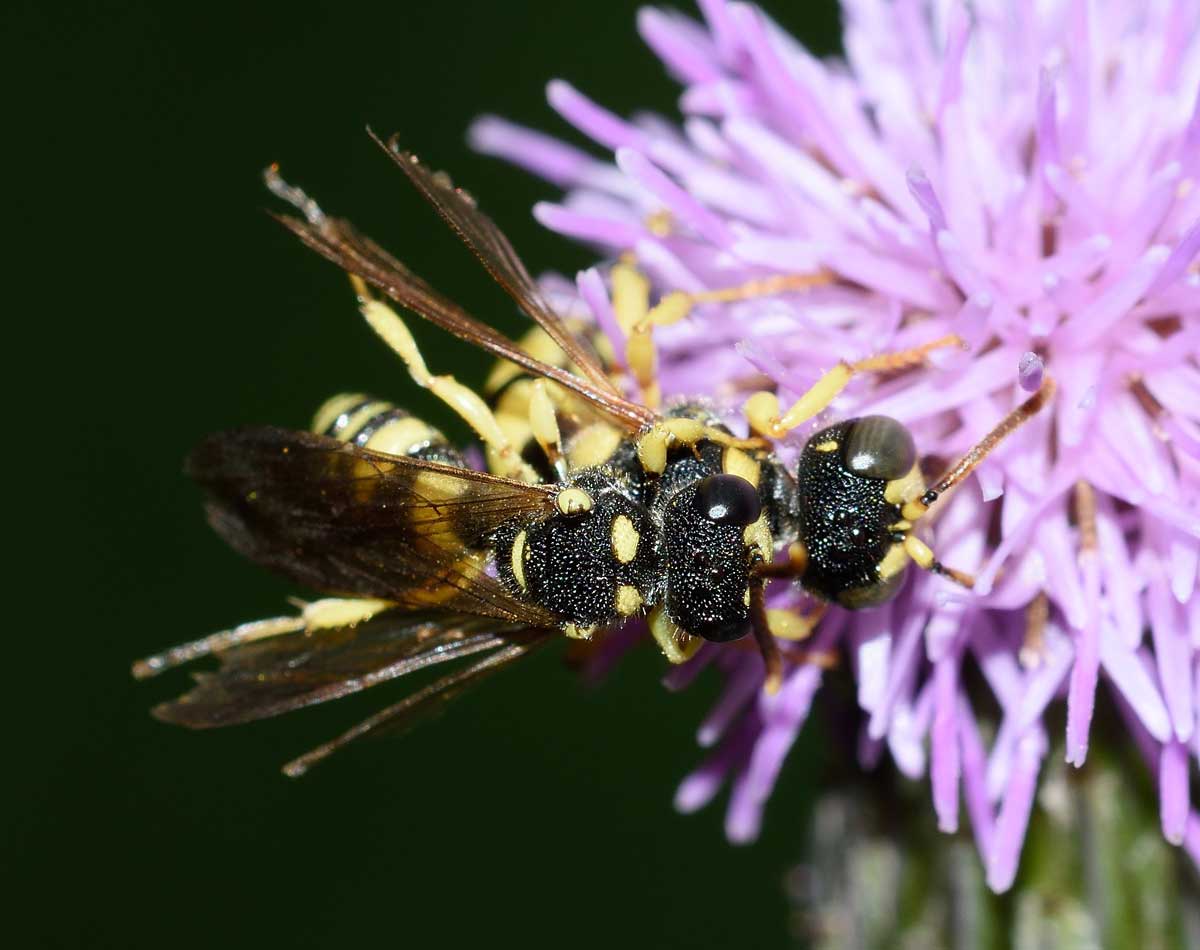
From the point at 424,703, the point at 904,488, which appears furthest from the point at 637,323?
the point at 424,703

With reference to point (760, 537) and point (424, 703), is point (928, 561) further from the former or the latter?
point (424, 703)

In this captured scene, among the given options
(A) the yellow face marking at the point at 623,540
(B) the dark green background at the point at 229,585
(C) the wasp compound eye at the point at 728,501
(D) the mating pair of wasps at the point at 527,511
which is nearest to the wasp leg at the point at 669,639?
(D) the mating pair of wasps at the point at 527,511

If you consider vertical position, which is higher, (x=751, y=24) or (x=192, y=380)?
(x=751, y=24)

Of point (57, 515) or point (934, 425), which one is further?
point (57, 515)

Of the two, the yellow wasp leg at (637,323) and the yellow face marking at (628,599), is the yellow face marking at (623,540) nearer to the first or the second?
the yellow face marking at (628,599)

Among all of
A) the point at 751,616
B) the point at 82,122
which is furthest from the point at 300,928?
the point at 751,616

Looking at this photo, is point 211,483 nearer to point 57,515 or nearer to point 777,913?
point 57,515
